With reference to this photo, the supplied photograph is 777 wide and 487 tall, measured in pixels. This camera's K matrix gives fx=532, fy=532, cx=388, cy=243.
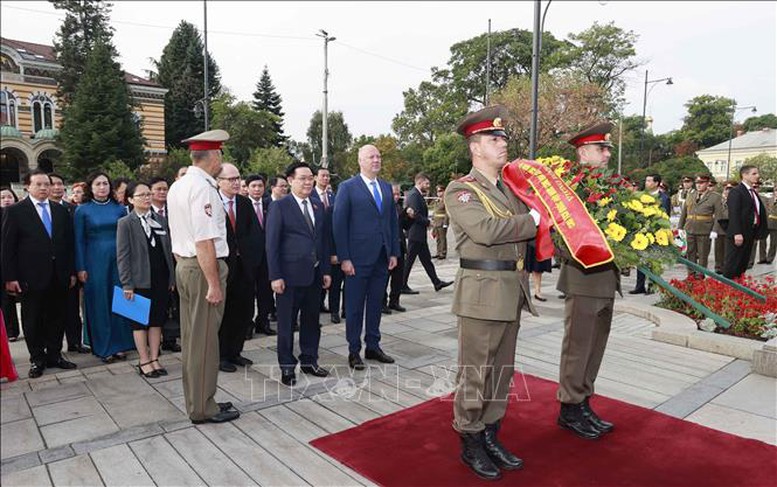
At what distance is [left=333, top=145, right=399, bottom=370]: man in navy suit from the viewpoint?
5.04m

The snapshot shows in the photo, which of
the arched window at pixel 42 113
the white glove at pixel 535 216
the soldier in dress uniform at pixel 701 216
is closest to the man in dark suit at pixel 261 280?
the white glove at pixel 535 216

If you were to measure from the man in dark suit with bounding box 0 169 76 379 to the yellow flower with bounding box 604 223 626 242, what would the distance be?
15.8ft

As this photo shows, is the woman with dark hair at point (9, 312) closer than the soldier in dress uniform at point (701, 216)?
Yes

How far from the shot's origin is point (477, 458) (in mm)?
3033

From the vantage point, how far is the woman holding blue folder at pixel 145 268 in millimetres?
4762

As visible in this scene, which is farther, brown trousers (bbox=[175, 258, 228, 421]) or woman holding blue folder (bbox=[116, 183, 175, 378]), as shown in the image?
woman holding blue folder (bbox=[116, 183, 175, 378])

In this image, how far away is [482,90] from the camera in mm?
45031

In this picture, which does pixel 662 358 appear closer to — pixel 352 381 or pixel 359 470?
pixel 352 381

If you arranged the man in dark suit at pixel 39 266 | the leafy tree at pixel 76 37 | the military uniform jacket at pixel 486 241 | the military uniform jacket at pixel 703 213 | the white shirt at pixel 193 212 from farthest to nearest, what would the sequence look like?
the leafy tree at pixel 76 37, the military uniform jacket at pixel 703 213, the man in dark suit at pixel 39 266, the white shirt at pixel 193 212, the military uniform jacket at pixel 486 241

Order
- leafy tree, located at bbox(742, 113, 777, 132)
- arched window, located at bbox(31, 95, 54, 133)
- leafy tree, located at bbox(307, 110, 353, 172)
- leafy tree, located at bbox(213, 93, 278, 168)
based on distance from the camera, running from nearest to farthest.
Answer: leafy tree, located at bbox(742, 113, 777, 132) < arched window, located at bbox(31, 95, 54, 133) < leafy tree, located at bbox(213, 93, 278, 168) < leafy tree, located at bbox(307, 110, 353, 172)

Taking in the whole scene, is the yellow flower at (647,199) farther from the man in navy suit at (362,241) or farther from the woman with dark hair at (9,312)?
the woman with dark hair at (9,312)

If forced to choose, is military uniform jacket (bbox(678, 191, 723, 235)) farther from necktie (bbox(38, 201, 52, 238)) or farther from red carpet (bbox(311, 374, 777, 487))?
necktie (bbox(38, 201, 52, 238))

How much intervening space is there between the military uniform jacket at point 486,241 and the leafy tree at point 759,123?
558 cm

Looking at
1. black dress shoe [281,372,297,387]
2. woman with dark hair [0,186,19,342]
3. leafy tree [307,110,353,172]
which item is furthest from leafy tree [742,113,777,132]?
leafy tree [307,110,353,172]
